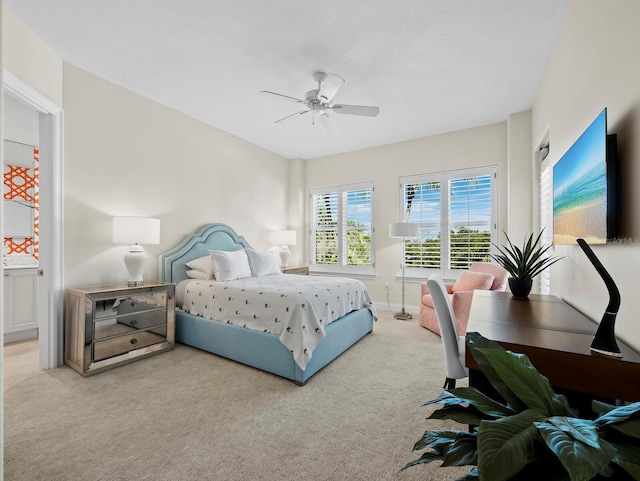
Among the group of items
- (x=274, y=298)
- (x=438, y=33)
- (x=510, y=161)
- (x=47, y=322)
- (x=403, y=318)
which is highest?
(x=438, y=33)

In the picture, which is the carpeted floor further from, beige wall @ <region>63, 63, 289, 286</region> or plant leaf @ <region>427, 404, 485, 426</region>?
beige wall @ <region>63, 63, 289, 286</region>

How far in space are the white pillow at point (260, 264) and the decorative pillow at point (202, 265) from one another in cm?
58

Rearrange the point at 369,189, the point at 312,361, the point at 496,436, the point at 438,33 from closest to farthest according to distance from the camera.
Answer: the point at 496,436, the point at 438,33, the point at 312,361, the point at 369,189

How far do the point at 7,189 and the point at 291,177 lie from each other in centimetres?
404

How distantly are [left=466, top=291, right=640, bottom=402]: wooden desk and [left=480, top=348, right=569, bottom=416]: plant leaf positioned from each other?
0.61 metres

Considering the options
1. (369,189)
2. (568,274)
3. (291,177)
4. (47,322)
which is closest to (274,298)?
(47,322)

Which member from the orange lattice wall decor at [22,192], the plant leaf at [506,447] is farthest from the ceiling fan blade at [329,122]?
the orange lattice wall decor at [22,192]

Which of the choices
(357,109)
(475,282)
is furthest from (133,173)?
(475,282)

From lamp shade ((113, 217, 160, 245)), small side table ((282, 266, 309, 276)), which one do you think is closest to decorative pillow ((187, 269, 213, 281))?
lamp shade ((113, 217, 160, 245))

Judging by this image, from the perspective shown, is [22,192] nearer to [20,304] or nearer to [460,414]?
[20,304]

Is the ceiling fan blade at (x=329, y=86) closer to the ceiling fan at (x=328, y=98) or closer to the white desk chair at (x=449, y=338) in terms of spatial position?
the ceiling fan at (x=328, y=98)

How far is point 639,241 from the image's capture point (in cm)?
121

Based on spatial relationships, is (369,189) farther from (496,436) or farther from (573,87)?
(496,436)

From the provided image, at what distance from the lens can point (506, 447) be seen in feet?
1.76
